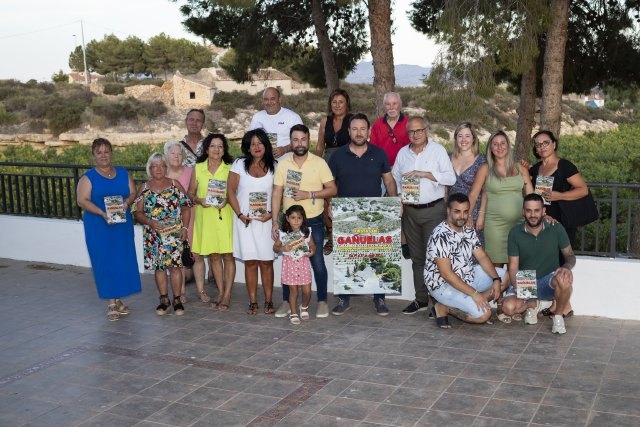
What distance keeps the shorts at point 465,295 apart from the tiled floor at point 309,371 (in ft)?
0.69

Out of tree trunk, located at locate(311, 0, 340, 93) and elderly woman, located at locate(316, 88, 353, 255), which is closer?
elderly woman, located at locate(316, 88, 353, 255)

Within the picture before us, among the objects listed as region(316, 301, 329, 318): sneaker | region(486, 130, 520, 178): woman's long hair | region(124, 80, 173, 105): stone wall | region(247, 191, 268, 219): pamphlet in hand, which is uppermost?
region(124, 80, 173, 105): stone wall

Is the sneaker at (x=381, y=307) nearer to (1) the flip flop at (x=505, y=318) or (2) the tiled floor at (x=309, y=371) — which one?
(2) the tiled floor at (x=309, y=371)

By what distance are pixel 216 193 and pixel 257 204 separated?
1.39 ft

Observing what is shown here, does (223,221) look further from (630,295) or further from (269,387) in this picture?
(630,295)

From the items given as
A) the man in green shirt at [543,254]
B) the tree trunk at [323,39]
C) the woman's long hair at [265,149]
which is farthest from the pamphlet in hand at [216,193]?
the tree trunk at [323,39]

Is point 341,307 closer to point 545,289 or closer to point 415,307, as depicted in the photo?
point 415,307

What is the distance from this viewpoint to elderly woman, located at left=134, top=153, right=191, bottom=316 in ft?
23.9

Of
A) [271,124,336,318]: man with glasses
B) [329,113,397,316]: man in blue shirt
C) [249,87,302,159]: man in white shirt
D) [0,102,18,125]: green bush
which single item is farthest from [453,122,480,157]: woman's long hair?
[0,102,18,125]: green bush

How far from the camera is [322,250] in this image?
7.21 meters

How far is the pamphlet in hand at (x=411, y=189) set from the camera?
22.1 feet

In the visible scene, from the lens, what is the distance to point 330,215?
721cm

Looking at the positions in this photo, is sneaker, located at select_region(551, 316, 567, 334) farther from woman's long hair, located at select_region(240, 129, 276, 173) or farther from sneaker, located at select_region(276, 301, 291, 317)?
woman's long hair, located at select_region(240, 129, 276, 173)

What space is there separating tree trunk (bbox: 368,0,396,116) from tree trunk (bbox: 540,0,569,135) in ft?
7.25
